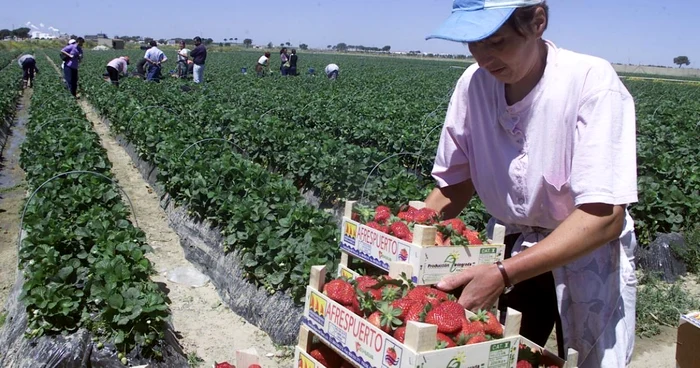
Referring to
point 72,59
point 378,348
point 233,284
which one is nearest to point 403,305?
point 378,348

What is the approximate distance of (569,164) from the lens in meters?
2.08

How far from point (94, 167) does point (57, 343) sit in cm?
398

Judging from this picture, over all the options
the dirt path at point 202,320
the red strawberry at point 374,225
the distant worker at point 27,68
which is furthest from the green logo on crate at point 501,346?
the distant worker at point 27,68

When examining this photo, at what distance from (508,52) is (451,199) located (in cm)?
82

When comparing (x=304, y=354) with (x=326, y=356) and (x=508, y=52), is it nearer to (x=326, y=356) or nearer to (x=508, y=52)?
(x=326, y=356)

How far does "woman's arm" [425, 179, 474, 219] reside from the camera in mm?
2662

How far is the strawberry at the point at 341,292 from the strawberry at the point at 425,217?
17.6 inches

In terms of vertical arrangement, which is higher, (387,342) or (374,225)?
(374,225)

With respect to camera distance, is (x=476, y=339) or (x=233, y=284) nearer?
(x=476, y=339)

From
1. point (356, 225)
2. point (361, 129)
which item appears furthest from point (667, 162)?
point (356, 225)

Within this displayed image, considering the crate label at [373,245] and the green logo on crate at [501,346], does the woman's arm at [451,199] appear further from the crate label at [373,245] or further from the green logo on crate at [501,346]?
the green logo on crate at [501,346]

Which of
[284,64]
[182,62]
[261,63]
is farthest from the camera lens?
[284,64]

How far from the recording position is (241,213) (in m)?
5.47

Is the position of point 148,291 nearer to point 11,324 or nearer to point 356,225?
point 11,324
